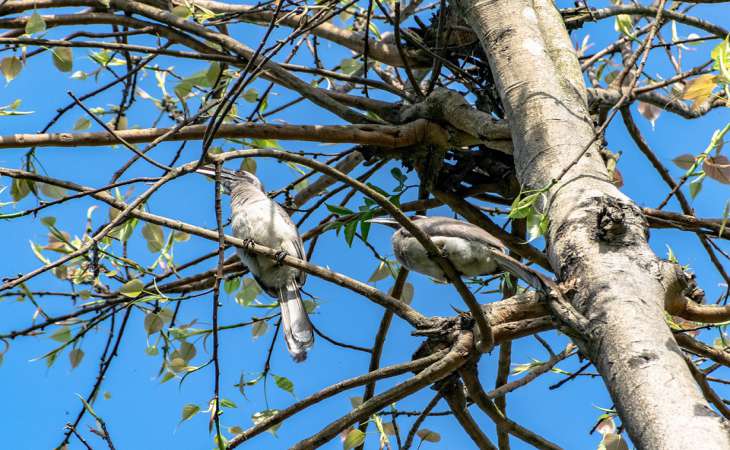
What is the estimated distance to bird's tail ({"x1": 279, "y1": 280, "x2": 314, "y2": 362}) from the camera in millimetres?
3655

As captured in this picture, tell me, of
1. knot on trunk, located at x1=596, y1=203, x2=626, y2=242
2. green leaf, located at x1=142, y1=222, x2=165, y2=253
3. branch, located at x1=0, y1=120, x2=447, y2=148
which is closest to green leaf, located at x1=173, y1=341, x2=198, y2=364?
green leaf, located at x1=142, y1=222, x2=165, y2=253

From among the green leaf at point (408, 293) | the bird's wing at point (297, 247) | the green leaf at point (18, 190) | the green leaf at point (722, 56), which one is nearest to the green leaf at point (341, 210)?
the green leaf at point (408, 293)

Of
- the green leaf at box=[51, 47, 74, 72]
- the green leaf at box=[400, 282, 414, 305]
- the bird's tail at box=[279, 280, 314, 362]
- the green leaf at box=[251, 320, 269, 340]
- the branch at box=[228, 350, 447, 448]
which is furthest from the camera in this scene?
the green leaf at box=[400, 282, 414, 305]

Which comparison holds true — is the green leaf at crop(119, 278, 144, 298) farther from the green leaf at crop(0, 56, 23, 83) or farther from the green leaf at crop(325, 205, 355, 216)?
the green leaf at crop(0, 56, 23, 83)

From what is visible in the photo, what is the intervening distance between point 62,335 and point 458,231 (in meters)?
2.12

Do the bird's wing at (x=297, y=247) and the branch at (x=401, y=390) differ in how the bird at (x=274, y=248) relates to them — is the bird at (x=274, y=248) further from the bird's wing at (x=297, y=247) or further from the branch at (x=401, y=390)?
the branch at (x=401, y=390)

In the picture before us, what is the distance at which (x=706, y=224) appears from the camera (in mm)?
3059

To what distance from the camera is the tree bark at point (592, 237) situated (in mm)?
1640

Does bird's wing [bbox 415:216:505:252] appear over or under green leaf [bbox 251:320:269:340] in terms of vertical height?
over

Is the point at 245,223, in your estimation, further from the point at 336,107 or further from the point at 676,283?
the point at 676,283

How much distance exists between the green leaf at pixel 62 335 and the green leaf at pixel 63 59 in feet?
3.91

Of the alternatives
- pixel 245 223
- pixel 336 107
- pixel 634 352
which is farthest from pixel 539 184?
pixel 245 223

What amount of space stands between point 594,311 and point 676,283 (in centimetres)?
Answer: 39

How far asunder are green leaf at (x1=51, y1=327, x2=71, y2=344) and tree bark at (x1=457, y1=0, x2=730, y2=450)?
200cm
